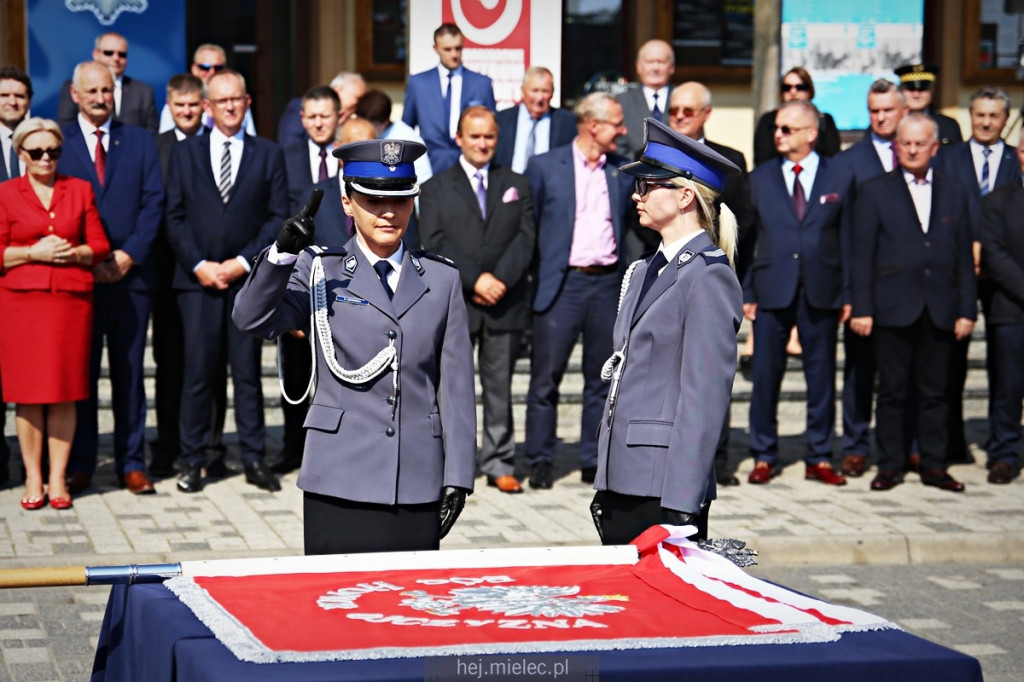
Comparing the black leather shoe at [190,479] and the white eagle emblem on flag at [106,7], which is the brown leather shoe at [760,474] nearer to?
the black leather shoe at [190,479]

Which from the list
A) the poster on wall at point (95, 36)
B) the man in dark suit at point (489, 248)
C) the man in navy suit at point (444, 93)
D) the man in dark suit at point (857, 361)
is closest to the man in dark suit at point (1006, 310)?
the man in dark suit at point (857, 361)

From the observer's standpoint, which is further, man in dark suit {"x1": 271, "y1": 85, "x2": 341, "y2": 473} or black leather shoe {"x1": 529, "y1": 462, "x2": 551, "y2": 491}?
man in dark suit {"x1": 271, "y1": 85, "x2": 341, "y2": 473}

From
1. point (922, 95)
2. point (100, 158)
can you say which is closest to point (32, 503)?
point (100, 158)

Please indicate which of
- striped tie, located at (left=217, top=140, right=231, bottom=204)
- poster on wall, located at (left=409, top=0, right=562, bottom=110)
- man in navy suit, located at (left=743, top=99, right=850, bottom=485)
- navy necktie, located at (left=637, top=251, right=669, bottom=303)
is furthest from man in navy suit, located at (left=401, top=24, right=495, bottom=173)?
navy necktie, located at (left=637, top=251, right=669, bottom=303)

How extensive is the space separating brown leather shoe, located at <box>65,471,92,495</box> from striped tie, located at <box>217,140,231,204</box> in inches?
73.5

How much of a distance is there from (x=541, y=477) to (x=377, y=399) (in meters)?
5.26

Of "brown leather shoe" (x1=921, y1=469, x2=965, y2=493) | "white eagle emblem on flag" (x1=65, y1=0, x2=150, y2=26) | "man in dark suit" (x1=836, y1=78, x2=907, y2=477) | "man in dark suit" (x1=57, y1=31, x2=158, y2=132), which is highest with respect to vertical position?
"white eagle emblem on flag" (x1=65, y1=0, x2=150, y2=26)

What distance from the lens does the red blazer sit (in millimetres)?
9039

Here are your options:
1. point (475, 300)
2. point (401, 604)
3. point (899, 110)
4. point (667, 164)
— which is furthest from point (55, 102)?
point (401, 604)

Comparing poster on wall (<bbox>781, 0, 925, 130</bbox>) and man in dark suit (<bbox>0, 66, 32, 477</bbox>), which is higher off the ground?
poster on wall (<bbox>781, 0, 925, 130</bbox>)

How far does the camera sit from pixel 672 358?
4863 mm

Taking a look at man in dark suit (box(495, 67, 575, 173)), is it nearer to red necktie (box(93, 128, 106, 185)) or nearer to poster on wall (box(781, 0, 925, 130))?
red necktie (box(93, 128, 106, 185))

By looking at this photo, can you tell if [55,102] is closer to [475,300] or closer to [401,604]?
[475,300]

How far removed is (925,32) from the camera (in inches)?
671
